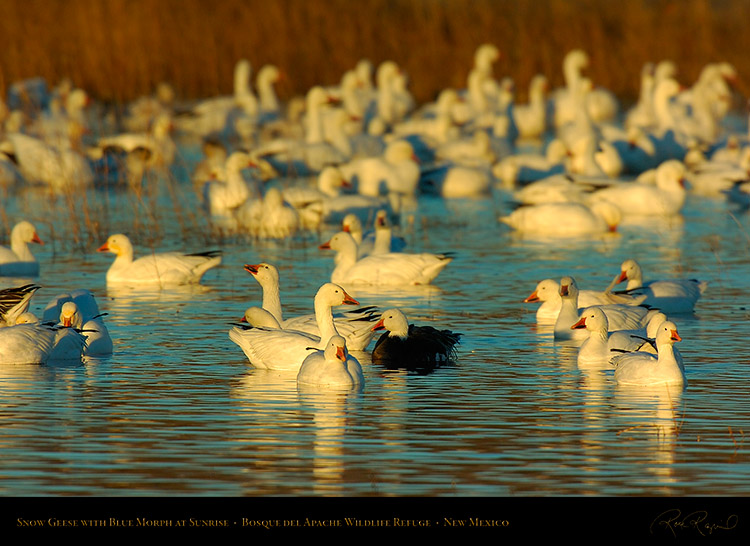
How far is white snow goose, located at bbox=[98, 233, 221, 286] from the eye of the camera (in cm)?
1579

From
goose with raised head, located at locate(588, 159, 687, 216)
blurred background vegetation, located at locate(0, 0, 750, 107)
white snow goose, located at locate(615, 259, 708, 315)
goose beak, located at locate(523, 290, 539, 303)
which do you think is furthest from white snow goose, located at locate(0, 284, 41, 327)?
blurred background vegetation, located at locate(0, 0, 750, 107)

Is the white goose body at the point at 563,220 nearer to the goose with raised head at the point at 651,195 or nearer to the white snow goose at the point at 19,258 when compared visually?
the goose with raised head at the point at 651,195

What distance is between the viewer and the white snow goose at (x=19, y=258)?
15922mm

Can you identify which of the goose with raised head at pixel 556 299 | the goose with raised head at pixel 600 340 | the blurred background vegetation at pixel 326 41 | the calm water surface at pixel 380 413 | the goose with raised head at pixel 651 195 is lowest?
the calm water surface at pixel 380 413

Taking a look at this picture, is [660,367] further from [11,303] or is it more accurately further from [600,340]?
[11,303]

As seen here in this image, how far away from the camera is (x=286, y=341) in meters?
11.4

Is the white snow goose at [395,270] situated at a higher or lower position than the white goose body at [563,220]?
lower

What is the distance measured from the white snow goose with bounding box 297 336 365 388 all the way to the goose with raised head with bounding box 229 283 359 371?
677 mm

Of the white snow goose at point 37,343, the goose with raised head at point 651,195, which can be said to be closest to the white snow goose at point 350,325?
the white snow goose at point 37,343

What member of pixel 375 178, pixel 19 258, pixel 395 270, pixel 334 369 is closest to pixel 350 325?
pixel 334 369

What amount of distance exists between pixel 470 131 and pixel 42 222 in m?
13.3

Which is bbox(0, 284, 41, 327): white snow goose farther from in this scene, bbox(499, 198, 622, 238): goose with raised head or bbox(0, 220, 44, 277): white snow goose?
bbox(499, 198, 622, 238): goose with raised head

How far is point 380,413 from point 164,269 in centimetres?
656

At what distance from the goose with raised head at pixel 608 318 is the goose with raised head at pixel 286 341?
7.20 feet
